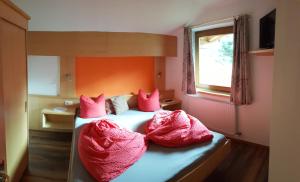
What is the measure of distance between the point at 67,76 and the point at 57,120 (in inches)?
32.3

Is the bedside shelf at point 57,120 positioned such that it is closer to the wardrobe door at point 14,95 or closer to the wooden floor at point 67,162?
the wooden floor at point 67,162

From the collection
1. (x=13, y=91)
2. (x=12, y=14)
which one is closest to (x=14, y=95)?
(x=13, y=91)

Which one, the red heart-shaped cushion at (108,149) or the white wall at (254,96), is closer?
the red heart-shaped cushion at (108,149)

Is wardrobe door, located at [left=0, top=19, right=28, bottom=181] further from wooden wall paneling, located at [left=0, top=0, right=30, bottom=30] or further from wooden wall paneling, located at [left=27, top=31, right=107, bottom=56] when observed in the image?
wooden wall paneling, located at [left=27, top=31, right=107, bottom=56]

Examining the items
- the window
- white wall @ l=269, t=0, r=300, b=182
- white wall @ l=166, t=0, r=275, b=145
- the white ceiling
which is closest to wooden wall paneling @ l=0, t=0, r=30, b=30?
the white ceiling

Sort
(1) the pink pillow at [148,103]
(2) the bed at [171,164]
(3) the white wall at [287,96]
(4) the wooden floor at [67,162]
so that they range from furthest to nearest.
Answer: (1) the pink pillow at [148,103] < (4) the wooden floor at [67,162] < (2) the bed at [171,164] < (3) the white wall at [287,96]

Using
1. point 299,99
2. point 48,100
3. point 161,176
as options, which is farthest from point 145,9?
point 299,99

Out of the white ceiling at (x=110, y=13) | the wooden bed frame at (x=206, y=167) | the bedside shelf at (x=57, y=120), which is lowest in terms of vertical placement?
the wooden bed frame at (x=206, y=167)

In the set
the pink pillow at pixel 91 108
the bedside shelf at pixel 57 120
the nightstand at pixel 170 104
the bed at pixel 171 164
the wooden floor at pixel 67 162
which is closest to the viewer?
the bed at pixel 171 164

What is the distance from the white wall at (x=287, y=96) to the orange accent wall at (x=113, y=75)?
3.38 meters

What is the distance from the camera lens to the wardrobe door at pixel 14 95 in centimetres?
196

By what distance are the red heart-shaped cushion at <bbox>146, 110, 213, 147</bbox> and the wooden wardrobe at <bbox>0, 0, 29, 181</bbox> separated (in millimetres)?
1346

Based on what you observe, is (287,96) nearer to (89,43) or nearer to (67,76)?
(89,43)

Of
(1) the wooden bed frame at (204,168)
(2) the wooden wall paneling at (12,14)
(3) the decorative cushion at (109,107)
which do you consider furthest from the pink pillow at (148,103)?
(2) the wooden wall paneling at (12,14)
